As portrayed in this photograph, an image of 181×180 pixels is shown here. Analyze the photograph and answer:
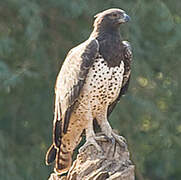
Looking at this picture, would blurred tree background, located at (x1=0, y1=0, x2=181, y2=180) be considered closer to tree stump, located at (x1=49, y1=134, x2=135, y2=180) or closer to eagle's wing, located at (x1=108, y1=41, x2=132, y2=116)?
eagle's wing, located at (x1=108, y1=41, x2=132, y2=116)

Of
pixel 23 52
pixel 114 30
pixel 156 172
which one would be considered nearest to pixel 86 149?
pixel 114 30

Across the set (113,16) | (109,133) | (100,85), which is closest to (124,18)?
(113,16)

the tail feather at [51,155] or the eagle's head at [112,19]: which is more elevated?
the eagle's head at [112,19]

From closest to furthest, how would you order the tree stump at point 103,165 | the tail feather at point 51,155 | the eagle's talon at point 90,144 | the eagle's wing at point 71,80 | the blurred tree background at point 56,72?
the tree stump at point 103,165 → the eagle's talon at point 90,144 → the eagle's wing at point 71,80 → the tail feather at point 51,155 → the blurred tree background at point 56,72

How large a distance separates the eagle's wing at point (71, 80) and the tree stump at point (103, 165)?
0.39 meters

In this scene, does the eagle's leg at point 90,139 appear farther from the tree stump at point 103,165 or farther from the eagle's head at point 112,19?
the eagle's head at point 112,19

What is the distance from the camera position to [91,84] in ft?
16.4

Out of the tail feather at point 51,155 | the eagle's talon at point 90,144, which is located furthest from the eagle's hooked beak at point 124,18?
the tail feather at point 51,155

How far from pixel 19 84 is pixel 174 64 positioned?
192 cm

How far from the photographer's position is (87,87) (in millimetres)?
5020

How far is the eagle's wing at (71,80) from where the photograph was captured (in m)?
4.96

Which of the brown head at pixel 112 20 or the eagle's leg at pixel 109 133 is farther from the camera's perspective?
the brown head at pixel 112 20

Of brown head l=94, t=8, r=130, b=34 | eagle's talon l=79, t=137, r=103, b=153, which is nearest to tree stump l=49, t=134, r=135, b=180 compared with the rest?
eagle's talon l=79, t=137, r=103, b=153

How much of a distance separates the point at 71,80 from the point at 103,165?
76 cm
